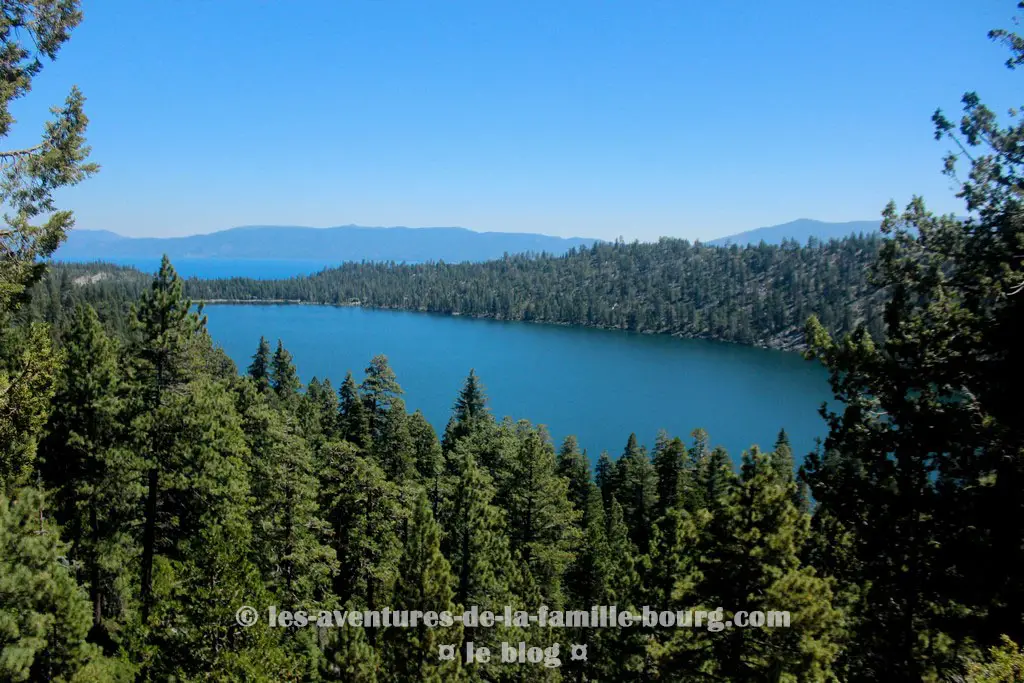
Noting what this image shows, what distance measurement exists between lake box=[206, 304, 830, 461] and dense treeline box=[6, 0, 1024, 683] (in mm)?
49141

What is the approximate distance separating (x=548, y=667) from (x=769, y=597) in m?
10.3

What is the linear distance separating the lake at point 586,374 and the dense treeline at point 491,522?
4914 cm

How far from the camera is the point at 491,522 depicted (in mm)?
19406

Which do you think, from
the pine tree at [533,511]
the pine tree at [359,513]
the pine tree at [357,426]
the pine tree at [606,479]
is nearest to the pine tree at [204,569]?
the pine tree at [359,513]

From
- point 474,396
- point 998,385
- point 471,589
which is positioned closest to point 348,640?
point 471,589

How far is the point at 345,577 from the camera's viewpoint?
2184cm

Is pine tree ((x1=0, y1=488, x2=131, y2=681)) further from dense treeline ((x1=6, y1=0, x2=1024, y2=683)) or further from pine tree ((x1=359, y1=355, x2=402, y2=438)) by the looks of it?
pine tree ((x1=359, y1=355, x2=402, y2=438))

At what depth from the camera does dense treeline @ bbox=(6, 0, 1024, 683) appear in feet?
28.1

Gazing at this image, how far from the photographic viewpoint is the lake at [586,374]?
3088 inches

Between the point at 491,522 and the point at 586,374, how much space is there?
311 ft

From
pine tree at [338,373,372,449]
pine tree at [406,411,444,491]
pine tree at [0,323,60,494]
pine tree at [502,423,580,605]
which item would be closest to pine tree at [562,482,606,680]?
pine tree at [502,423,580,605]

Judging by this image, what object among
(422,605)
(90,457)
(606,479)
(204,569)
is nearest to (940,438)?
(422,605)

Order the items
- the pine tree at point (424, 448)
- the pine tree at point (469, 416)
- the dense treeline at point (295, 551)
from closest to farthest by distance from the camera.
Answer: the dense treeline at point (295, 551), the pine tree at point (424, 448), the pine tree at point (469, 416)

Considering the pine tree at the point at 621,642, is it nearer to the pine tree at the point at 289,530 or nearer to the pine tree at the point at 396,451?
the pine tree at the point at 289,530
